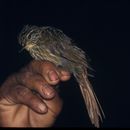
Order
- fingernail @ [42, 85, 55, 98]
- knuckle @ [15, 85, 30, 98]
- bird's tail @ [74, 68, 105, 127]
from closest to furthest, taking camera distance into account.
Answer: fingernail @ [42, 85, 55, 98], knuckle @ [15, 85, 30, 98], bird's tail @ [74, 68, 105, 127]

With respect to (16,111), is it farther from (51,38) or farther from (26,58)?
(26,58)

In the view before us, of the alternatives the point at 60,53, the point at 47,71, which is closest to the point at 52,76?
the point at 47,71

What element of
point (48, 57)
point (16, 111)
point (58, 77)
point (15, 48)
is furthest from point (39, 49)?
point (15, 48)

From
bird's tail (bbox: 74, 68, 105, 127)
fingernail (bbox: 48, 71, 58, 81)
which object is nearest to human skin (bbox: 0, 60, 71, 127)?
fingernail (bbox: 48, 71, 58, 81)

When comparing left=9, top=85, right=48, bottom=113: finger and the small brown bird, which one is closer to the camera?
left=9, top=85, right=48, bottom=113: finger

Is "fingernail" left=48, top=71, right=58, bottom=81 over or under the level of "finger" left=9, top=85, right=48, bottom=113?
over

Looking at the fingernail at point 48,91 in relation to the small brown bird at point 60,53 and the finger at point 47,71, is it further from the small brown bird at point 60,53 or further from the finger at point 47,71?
the small brown bird at point 60,53

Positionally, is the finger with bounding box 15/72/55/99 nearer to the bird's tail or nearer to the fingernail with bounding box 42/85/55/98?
the fingernail with bounding box 42/85/55/98
